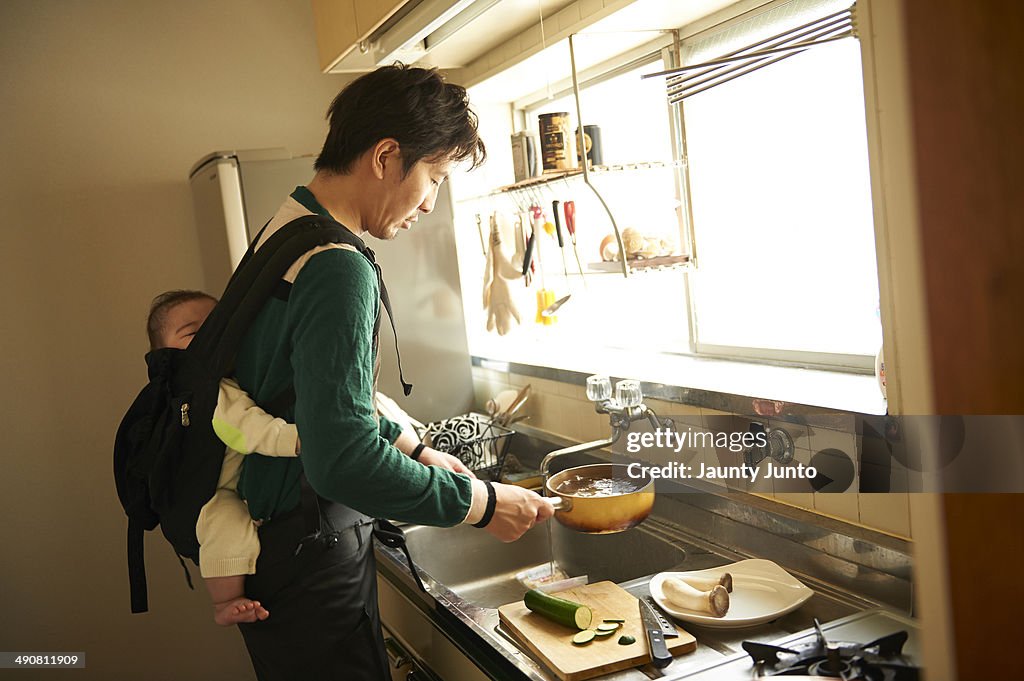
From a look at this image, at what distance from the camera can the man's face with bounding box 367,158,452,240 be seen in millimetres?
1305

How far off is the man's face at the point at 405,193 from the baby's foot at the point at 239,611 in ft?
2.07

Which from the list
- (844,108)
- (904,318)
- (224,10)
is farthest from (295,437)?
(224,10)

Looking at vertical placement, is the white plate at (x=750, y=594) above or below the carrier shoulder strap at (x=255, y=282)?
below

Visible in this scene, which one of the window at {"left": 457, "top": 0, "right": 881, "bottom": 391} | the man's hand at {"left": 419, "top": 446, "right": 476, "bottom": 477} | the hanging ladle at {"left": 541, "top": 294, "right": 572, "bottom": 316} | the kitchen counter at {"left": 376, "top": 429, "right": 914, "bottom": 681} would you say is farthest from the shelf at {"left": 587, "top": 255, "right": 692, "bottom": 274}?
the man's hand at {"left": 419, "top": 446, "right": 476, "bottom": 477}

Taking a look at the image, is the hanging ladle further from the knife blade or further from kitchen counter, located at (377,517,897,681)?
the knife blade

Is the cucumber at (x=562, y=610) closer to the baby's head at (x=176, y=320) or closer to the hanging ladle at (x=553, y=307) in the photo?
the baby's head at (x=176, y=320)

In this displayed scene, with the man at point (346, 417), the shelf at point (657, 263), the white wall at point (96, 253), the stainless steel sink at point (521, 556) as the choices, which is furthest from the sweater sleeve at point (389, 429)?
the white wall at point (96, 253)

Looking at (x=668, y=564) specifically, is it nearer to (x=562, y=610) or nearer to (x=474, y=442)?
(x=562, y=610)

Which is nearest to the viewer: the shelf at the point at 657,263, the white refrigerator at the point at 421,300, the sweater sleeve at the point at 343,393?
the sweater sleeve at the point at 343,393

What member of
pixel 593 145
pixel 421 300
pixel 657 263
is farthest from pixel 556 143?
pixel 421 300

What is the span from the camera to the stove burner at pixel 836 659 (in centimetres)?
73

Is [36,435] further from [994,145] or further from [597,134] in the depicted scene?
[994,145]

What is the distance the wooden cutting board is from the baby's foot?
0.39 meters

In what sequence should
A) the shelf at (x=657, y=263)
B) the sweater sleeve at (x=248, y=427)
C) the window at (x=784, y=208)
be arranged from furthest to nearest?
the shelf at (x=657, y=263) < the window at (x=784, y=208) < the sweater sleeve at (x=248, y=427)
